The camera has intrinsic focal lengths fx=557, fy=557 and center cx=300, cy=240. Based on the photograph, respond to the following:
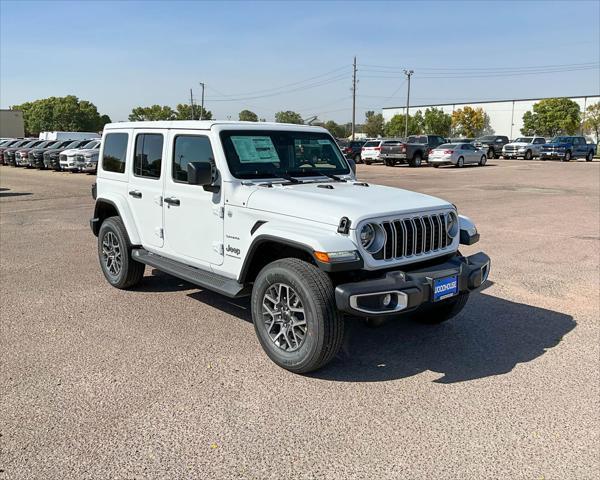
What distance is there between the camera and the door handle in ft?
17.5

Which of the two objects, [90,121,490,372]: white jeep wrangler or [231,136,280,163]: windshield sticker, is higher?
[231,136,280,163]: windshield sticker

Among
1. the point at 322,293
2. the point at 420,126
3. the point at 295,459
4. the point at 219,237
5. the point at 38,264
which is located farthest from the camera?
the point at 420,126

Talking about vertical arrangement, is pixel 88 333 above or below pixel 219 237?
below

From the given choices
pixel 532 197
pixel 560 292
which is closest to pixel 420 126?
pixel 532 197

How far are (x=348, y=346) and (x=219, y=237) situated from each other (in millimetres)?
1475

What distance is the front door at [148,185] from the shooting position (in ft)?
18.5

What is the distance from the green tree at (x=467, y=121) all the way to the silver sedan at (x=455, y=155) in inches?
2592

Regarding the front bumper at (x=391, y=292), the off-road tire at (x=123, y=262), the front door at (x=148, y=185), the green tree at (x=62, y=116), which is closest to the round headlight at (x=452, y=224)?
the front bumper at (x=391, y=292)

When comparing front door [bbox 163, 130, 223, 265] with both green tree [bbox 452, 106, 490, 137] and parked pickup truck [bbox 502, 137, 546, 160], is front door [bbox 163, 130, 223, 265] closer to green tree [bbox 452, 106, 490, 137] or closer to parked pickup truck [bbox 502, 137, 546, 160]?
parked pickup truck [bbox 502, 137, 546, 160]

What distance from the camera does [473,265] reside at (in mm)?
4574

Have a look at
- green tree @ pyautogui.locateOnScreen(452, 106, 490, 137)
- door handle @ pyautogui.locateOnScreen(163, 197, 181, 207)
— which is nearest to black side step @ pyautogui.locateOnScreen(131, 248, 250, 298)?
door handle @ pyautogui.locateOnScreen(163, 197, 181, 207)

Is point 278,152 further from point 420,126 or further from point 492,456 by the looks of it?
point 420,126

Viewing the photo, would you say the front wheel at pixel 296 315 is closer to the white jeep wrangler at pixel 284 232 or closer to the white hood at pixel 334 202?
the white jeep wrangler at pixel 284 232

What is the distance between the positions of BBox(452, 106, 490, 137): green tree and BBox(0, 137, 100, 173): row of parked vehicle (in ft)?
257
